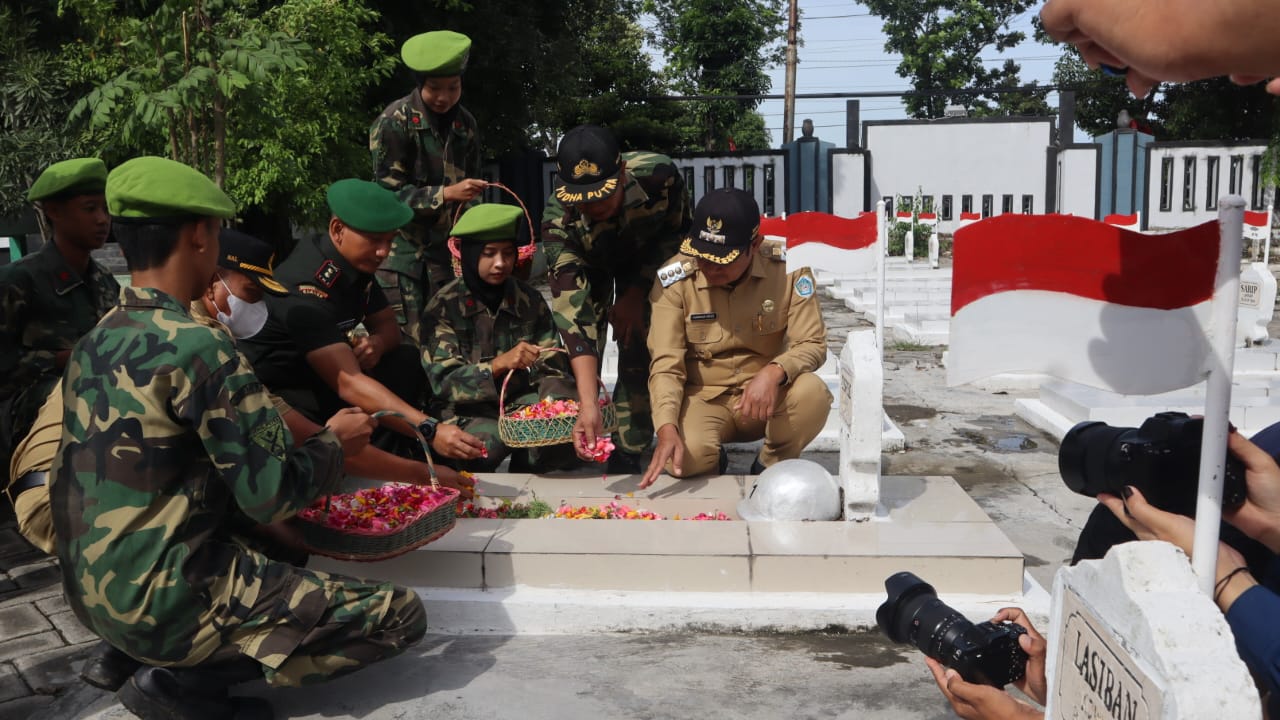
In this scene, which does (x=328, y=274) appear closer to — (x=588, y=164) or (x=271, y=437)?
(x=588, y=164)

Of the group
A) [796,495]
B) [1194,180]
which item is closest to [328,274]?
[796,495]

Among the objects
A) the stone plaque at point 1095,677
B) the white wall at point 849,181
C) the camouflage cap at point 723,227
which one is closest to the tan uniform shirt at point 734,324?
the camouflage cap at point 723,227

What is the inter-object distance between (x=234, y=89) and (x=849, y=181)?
862 inches

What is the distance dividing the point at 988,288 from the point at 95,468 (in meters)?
2.13

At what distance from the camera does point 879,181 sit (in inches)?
1022

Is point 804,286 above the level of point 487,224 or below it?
below

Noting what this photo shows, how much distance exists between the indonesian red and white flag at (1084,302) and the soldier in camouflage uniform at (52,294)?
3.26 metres

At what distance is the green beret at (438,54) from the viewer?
16.2ft

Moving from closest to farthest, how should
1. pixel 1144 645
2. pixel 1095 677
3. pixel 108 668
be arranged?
1. pixel 1144 645
2. pixel 1095 677
3. pixel 108 668

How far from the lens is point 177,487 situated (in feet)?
8.70

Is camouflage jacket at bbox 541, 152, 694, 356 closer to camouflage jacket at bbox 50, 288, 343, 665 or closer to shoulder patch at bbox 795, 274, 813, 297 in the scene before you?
shoulder patch at bbox 795, 274, 813, 297

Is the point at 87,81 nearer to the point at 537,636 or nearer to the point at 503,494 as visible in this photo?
the point at 503,494

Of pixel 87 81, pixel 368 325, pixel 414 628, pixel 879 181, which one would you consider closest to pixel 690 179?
pixel 879 181

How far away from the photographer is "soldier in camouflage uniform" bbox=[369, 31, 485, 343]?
4977 mm
